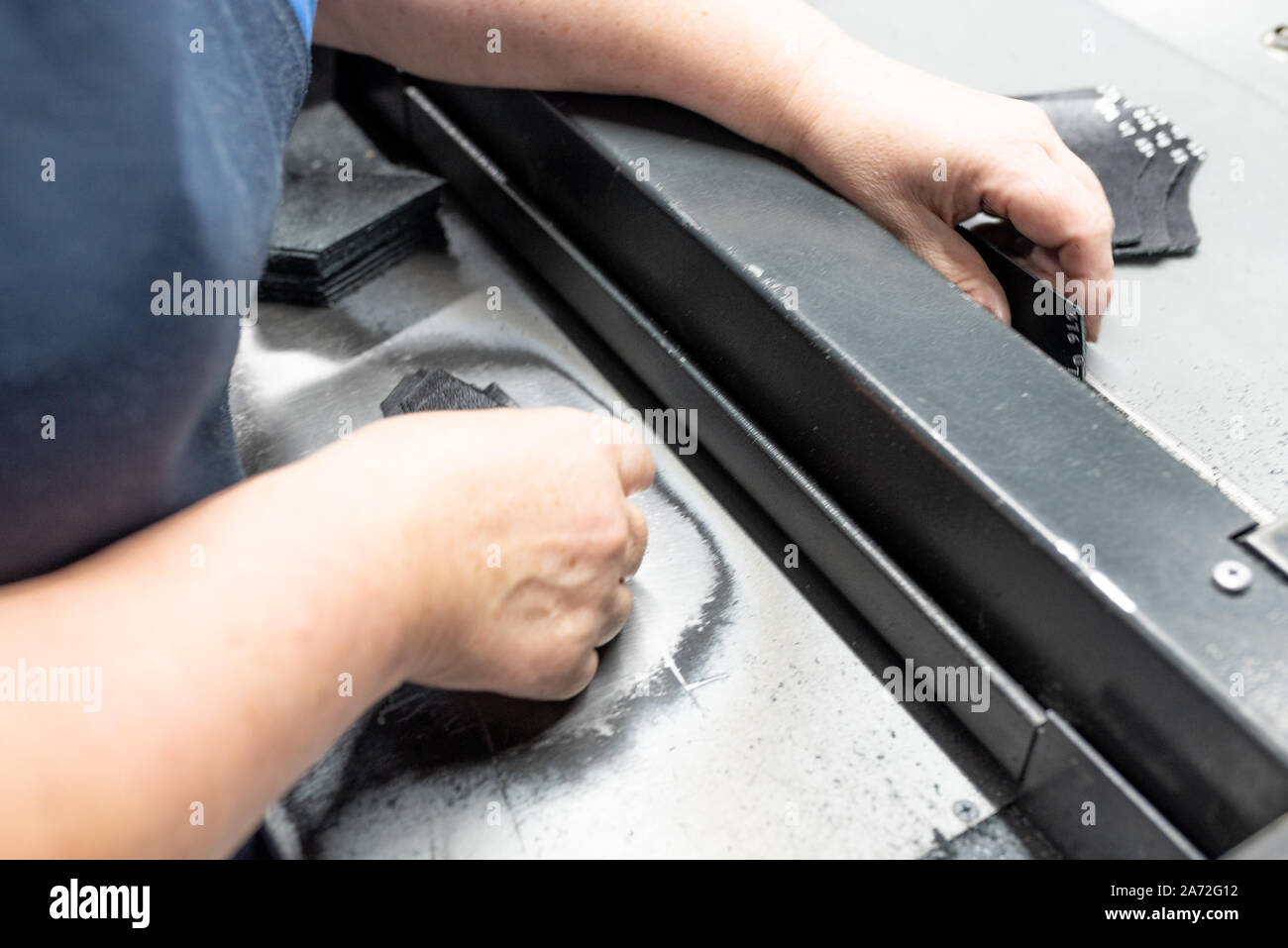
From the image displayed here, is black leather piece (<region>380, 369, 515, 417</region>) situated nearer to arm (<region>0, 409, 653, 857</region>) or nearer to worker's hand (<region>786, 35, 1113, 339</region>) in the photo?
arm (<region>0, 409, 653, 857</region>)

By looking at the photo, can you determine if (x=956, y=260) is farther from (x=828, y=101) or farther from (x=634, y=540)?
(x=634, y=540)

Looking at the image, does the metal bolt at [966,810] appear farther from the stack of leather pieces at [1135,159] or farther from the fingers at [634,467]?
the stack of leather pieces at [1135,159]

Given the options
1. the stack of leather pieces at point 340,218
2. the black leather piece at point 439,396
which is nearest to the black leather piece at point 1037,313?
the black leather piece at point 439,396

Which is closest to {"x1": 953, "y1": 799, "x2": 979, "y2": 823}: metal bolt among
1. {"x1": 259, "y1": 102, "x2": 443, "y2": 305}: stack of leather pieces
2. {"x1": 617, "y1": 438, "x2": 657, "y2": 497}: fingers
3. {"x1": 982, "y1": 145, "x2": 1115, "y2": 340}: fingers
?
{"x1": 617, "y1": 438, "x2": 657, "y2": 497}: fingers

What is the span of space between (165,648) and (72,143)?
10.2 inches

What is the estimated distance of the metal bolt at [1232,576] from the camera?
1.96 feet

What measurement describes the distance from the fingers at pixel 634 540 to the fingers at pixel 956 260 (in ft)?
1.12

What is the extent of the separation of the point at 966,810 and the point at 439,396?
1.76ft

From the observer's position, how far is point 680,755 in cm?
71

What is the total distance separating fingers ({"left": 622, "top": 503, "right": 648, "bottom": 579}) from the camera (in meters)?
0.76
